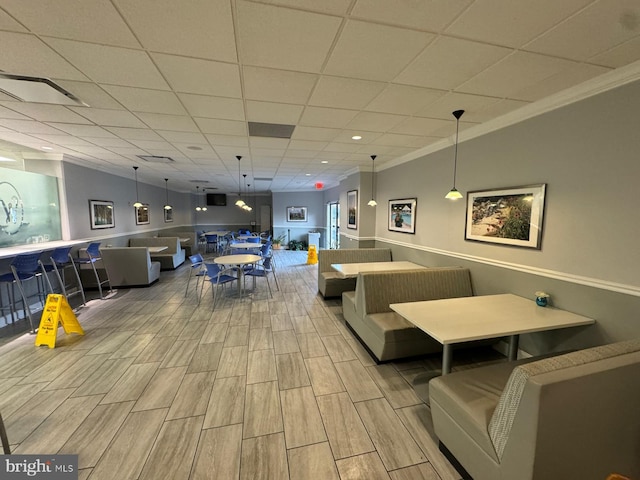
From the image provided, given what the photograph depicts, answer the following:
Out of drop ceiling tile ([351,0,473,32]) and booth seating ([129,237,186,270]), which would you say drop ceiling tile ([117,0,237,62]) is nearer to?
drop ceiling tile ([351,0,473,32])

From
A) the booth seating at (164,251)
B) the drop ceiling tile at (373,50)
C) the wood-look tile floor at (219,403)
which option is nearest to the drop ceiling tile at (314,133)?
the drop ceiling tile at (373,50)

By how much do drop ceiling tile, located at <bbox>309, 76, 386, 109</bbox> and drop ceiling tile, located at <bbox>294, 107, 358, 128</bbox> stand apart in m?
0.12

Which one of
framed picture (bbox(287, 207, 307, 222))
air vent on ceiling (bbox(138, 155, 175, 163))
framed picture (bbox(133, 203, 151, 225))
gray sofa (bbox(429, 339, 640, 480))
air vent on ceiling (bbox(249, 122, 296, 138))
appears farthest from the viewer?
framed picture (bbox(287, 207, 307, 222))

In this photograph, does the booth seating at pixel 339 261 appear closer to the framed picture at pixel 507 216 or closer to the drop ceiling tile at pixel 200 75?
the framed picture at pixel 507 216

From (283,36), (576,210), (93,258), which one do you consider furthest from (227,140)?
(576,210)

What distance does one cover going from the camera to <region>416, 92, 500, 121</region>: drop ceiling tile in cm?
233

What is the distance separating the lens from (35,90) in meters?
2.20

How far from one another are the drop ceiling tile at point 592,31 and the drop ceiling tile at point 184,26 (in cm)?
191

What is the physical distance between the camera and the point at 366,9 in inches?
52.6

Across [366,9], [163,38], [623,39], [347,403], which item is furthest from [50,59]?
[623,39]

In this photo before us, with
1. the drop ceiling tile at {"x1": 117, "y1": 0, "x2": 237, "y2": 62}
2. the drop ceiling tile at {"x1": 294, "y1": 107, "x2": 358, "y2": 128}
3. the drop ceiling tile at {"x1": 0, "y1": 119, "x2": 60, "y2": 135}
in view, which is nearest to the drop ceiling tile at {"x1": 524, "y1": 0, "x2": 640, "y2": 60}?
the drop ceiling tile at {"x1": 294, "y1": 107, "x2": 358, "y2": 128}

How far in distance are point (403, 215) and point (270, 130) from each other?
9.25 ft

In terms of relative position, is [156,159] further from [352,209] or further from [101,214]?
[352,209]

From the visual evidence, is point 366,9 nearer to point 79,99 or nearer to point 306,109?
point 306,109
